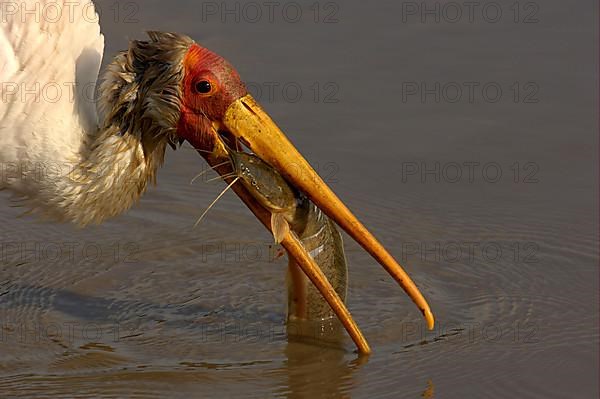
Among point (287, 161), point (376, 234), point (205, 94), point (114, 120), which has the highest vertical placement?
point (205, 94)

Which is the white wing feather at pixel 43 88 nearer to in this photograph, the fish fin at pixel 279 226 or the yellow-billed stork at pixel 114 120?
the yellow-billed stork at pixel 114 120

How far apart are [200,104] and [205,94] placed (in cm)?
5

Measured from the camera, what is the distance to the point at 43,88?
655cm

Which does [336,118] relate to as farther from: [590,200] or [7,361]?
[7,361]

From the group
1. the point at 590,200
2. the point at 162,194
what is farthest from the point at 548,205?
the point at 162,194

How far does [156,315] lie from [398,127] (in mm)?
2721

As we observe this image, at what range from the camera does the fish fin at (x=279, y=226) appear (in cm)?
662

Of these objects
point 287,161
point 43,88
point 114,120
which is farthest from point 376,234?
point 43,88

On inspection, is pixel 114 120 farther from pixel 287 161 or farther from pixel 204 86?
pixel 287 161

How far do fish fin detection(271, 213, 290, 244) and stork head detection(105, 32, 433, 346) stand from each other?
0.19 meters

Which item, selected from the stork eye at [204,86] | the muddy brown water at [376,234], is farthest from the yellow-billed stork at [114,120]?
the muddy brown water at [376,234]

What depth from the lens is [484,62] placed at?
1015 centimetres

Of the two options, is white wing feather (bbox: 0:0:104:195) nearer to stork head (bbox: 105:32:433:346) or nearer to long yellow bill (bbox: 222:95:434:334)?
stork head (bbox: 105:32:433:346)

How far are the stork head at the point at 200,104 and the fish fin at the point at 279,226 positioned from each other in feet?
0.64
